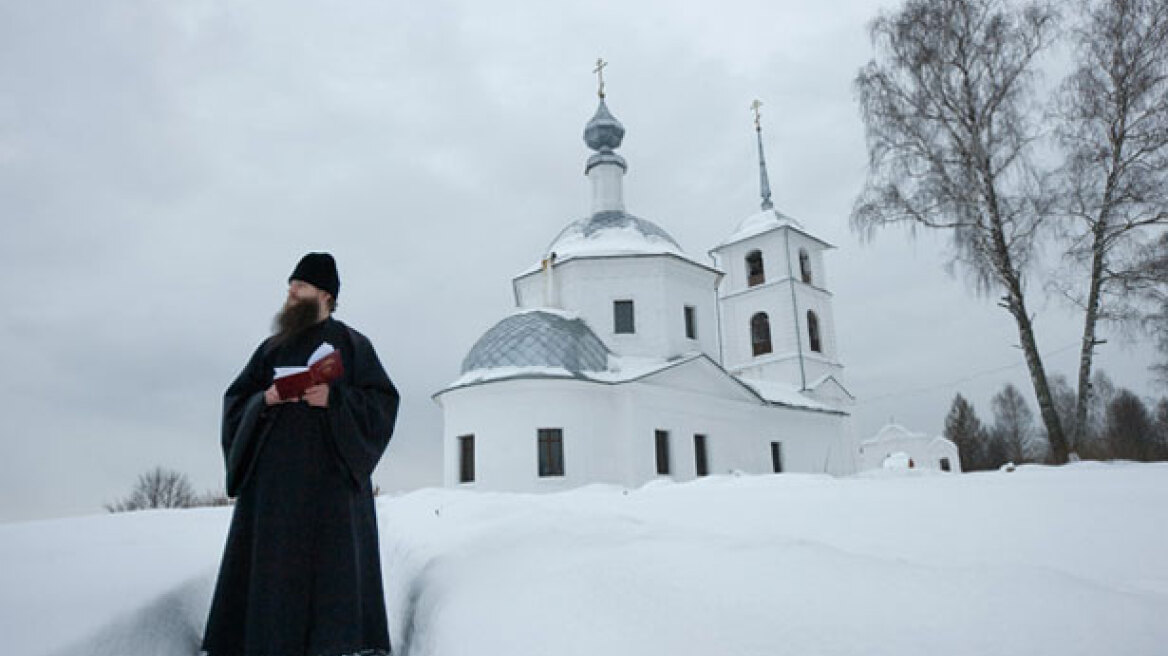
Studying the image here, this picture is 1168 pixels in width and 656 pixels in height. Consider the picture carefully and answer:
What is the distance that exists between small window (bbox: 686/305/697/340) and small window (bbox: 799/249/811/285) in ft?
27.8

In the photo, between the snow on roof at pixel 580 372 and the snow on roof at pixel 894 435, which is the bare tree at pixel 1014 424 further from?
the snow on roof at pixel 580 372

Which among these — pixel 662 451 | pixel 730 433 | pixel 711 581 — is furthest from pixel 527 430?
pixel 711 581

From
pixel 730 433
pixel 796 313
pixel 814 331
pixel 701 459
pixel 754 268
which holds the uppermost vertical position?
pixel 754 268

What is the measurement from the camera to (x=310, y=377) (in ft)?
8.66

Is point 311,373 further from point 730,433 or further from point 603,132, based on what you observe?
point 603,132

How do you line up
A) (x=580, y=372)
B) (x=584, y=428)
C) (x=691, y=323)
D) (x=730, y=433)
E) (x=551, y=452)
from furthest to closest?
(x=691, y=323), (x=730, y=433), (x=580, y=372), (x=584, y=428), (x=551, y=452)

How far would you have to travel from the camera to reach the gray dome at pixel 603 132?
2388cm

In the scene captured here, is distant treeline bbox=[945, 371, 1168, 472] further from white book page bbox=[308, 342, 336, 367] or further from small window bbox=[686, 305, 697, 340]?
white book page bbox=[308, 342, 336, 367]

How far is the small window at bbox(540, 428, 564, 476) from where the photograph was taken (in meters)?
16.6

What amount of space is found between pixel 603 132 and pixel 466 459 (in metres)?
13.2

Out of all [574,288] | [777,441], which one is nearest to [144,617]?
[574,288]

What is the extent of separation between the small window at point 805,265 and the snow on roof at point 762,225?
2.76 feet

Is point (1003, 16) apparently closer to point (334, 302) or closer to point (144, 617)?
point (334, 302)

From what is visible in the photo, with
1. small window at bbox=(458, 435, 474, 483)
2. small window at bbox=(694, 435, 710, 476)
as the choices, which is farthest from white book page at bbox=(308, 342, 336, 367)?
small window at bbox=(694, 435, 710, 476)
